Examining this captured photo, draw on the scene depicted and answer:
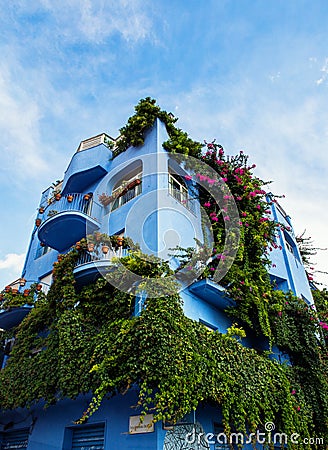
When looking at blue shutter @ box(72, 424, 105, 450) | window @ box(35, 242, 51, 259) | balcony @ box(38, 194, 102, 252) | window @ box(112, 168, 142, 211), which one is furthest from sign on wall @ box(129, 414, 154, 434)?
window @ box(35, 242, 51, 259)

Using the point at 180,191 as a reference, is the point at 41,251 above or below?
above

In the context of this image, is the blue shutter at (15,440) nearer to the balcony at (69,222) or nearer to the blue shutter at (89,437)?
the blue shutter at (89,437)

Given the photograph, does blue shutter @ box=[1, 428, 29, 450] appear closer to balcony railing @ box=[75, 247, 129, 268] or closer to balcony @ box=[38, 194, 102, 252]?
balcony railing @ box=[75, 247, 129, 268]

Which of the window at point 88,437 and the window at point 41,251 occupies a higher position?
the window at point 41,251

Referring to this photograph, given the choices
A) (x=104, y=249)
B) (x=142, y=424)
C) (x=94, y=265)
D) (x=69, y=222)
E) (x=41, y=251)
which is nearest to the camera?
(x=142, y=424)

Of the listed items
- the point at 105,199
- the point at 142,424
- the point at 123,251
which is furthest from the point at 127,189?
the point at 142,424

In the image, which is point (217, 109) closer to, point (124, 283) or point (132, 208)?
point (132, 208)

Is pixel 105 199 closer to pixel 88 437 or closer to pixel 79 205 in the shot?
pixel 79 205

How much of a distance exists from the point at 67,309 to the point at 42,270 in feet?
17.9

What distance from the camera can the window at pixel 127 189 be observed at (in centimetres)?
1047

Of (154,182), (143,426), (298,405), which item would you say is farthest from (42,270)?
(298,405)

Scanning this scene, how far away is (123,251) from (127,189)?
2.64 metres

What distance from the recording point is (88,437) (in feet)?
24.4

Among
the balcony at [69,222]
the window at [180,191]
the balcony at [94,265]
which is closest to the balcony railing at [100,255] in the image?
the balcony at [94,265]
